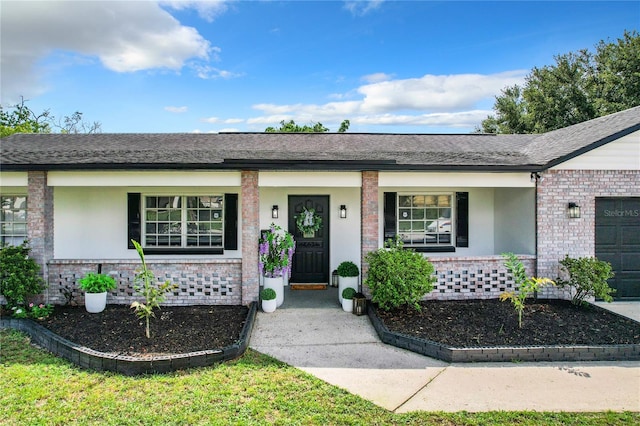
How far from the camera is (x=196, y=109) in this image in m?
16.5

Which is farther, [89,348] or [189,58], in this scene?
[189,58]

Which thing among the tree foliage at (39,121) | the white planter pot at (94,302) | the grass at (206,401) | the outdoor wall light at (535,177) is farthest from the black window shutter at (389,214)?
the tree foliage at (39,121)

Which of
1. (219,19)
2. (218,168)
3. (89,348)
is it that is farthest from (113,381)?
(219,19)

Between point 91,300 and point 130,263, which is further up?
point 130,263

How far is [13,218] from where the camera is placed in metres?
9.73

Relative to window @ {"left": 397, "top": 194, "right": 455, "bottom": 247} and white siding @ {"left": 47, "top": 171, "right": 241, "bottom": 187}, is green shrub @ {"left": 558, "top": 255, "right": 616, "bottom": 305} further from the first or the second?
white siding @ {"left": 47, "top": 171, "right": 241, "bottom": 187}

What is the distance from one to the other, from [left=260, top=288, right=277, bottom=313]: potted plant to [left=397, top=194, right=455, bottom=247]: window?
411cm

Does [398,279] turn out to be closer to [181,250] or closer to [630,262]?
[630,262]

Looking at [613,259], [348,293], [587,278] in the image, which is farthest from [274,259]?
[613,259]

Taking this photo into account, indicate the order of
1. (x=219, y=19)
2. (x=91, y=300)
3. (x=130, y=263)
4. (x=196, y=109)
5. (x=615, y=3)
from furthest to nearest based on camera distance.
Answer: (x=196, y=109) < (x=219, y=19) < (x=615, y=3) < (x=130, y=263) < (x=91, y=300)

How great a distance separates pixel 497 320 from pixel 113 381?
605 cm

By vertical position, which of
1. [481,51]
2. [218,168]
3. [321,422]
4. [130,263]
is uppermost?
[481,51]

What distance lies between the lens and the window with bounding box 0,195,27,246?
31.8 feet

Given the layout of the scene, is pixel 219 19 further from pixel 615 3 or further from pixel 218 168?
pixel 615 3
